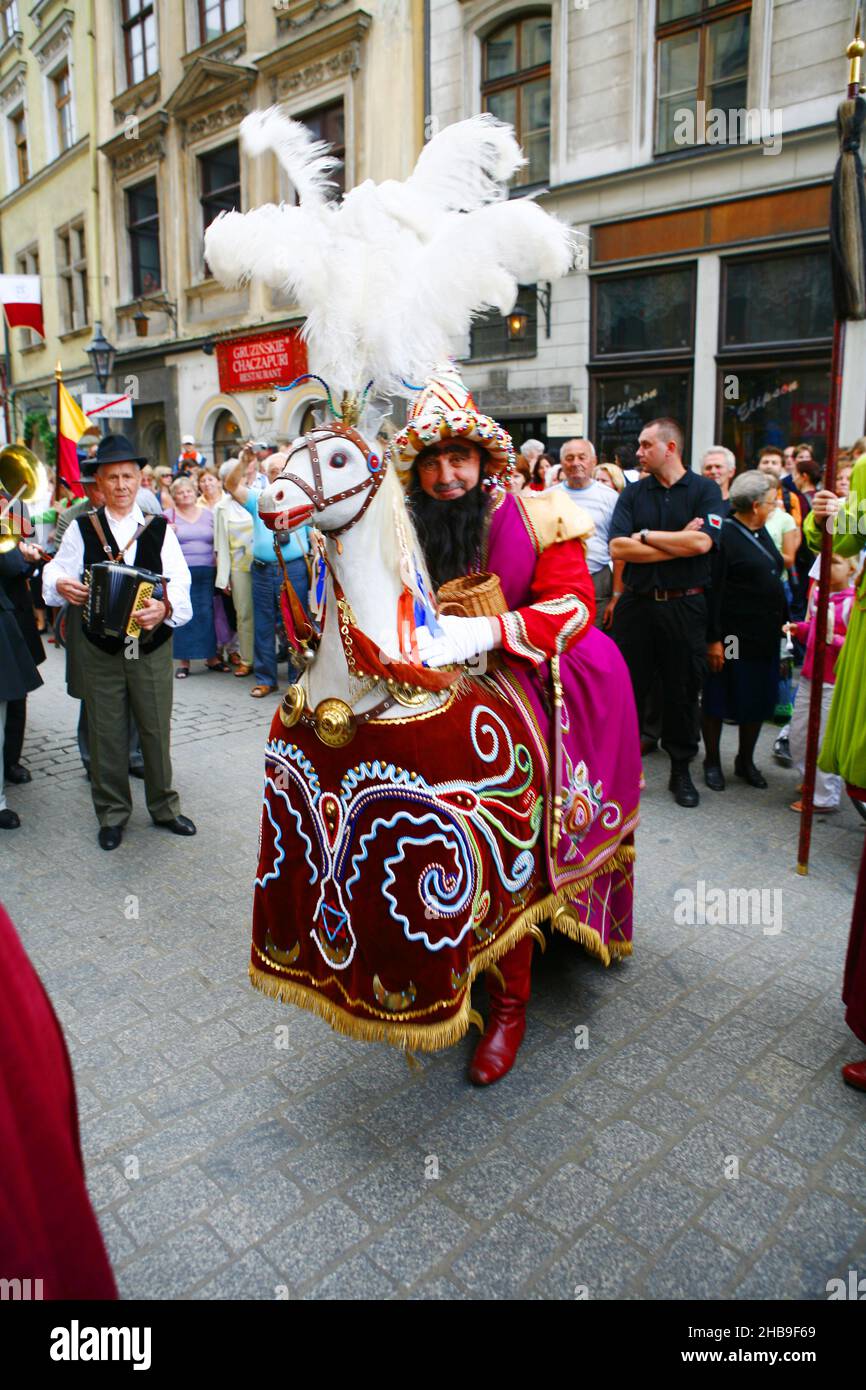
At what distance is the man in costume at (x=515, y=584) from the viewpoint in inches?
99.7

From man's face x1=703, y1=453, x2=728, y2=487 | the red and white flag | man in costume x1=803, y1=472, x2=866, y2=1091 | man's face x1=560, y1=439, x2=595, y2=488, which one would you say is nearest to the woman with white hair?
man's face x1=560, y1=439, x2=595, y2=488

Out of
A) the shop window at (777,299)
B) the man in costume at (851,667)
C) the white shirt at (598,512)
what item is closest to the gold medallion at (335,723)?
the man in costume at (851,667)

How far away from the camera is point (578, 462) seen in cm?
648

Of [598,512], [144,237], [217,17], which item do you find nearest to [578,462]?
[598,512]

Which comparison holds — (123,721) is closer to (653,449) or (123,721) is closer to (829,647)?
(653,449)

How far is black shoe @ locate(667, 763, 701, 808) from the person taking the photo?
5.15m

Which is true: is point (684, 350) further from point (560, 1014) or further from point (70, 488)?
point (560, 1014)

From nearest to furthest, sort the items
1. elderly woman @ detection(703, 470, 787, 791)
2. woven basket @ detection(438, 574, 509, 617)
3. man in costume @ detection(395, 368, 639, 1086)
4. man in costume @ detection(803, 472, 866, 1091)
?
man in costume @ detection(395, 368, 639, 1086)
woven basket @ detection(438, 574, 509, 617)
man in costume @ detection(803, 472, 866, 1091)
elderly woman @ detection(703, 470, 787, 791)

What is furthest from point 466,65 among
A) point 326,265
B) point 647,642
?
point 326,265

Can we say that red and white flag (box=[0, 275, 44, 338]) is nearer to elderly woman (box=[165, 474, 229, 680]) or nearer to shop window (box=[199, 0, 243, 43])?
shop window (box=[199, 0, 243, 43])

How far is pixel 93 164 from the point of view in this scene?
20188 mm

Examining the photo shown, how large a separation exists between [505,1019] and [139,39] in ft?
74.3

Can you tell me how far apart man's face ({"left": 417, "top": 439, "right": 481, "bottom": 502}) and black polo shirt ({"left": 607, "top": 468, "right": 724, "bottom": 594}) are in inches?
113

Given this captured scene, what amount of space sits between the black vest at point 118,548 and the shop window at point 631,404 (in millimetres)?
8473
